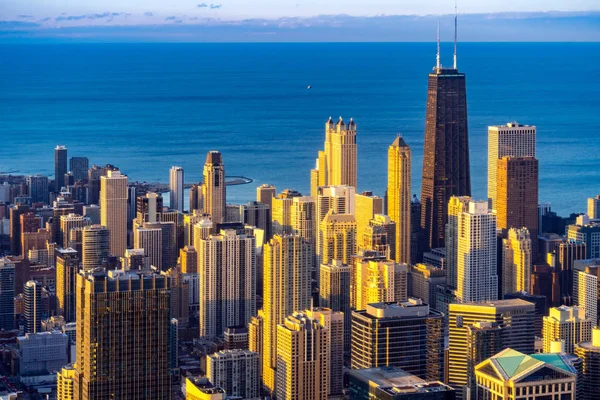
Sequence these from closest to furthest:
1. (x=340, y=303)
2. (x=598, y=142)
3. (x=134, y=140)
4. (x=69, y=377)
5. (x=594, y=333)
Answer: (x=69, y=377), (x=594, y=333), (x=340, y=303), (x=598, y=142), (x=134, y=140)

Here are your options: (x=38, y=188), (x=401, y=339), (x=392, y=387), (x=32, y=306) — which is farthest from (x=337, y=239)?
(x=392, y=387)

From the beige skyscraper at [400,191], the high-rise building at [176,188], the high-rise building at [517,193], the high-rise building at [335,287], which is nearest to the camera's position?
the high-rise building at [335,287]

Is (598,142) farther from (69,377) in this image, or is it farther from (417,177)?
(69,377)

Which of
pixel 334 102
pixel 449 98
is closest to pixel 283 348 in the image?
pixel 449 98

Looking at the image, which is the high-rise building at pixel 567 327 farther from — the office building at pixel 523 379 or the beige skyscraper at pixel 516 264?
the beige skyscraper at pixel 516 264

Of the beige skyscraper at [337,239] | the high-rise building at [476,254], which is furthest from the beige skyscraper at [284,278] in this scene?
the high-rise building at [476,254]
